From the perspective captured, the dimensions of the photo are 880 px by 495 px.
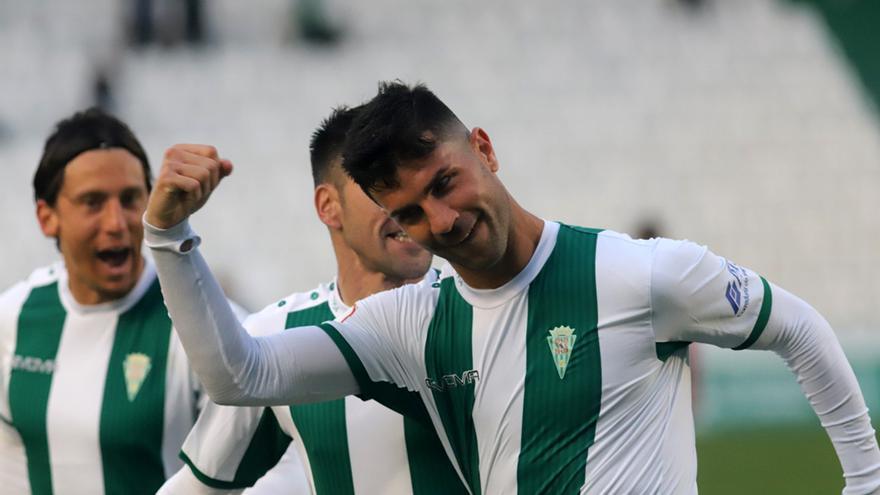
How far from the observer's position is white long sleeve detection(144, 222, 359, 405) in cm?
303

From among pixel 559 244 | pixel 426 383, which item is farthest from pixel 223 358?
pixel 559 244

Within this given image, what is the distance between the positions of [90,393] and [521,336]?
2131mm

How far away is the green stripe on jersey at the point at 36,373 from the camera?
485cm

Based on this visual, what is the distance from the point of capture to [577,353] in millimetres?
3232

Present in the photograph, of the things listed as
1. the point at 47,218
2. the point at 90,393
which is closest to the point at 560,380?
the point at 90,393

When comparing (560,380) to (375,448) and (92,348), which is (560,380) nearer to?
(375,448)

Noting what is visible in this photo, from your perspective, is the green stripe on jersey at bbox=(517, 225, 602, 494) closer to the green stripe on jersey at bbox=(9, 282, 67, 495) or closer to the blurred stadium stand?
the green stripe on jersey at bbox=(9, 282, 67, 495)

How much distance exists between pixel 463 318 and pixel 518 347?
0.49 ft

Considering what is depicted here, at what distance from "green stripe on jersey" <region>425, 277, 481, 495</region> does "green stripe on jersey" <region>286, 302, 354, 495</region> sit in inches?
20.7

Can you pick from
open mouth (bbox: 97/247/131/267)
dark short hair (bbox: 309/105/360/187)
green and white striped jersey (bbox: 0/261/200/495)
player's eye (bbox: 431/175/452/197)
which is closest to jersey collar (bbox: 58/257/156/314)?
green and white striped jersey (bbox: 0/261/200/495)

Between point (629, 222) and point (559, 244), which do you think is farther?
point (629, 222)

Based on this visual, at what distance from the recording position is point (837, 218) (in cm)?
1579

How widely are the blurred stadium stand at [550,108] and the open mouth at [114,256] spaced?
9.75 m

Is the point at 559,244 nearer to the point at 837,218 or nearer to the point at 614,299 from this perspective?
the point at 614,299
